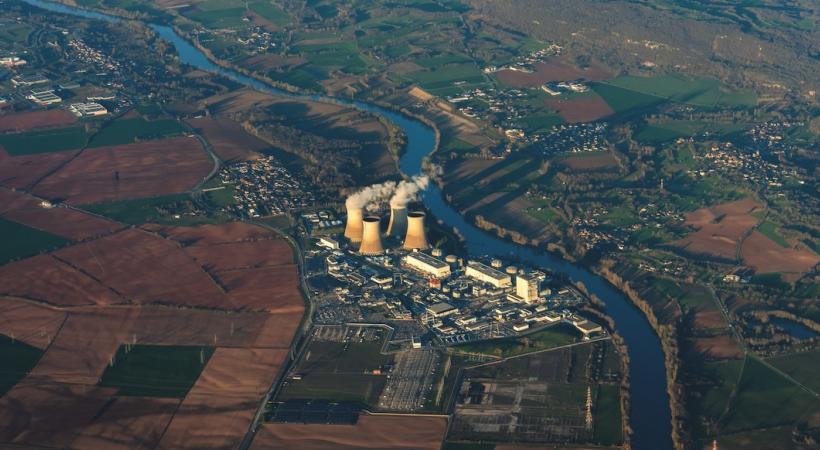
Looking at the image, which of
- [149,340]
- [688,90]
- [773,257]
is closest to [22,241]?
[149,340]

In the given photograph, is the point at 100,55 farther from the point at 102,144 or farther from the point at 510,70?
the point at 510,70

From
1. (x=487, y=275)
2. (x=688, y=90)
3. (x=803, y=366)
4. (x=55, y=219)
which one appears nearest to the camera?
(x=803, y=366)

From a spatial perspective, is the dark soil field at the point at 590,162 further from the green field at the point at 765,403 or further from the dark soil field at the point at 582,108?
the green field at the point at 765,403

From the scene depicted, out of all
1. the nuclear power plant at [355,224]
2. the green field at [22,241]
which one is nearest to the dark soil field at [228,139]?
the green field at [22,241]

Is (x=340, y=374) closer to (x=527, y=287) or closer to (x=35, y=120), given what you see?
(x=527, y=287)

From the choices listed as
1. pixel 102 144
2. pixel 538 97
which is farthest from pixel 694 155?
pixel 102 144
